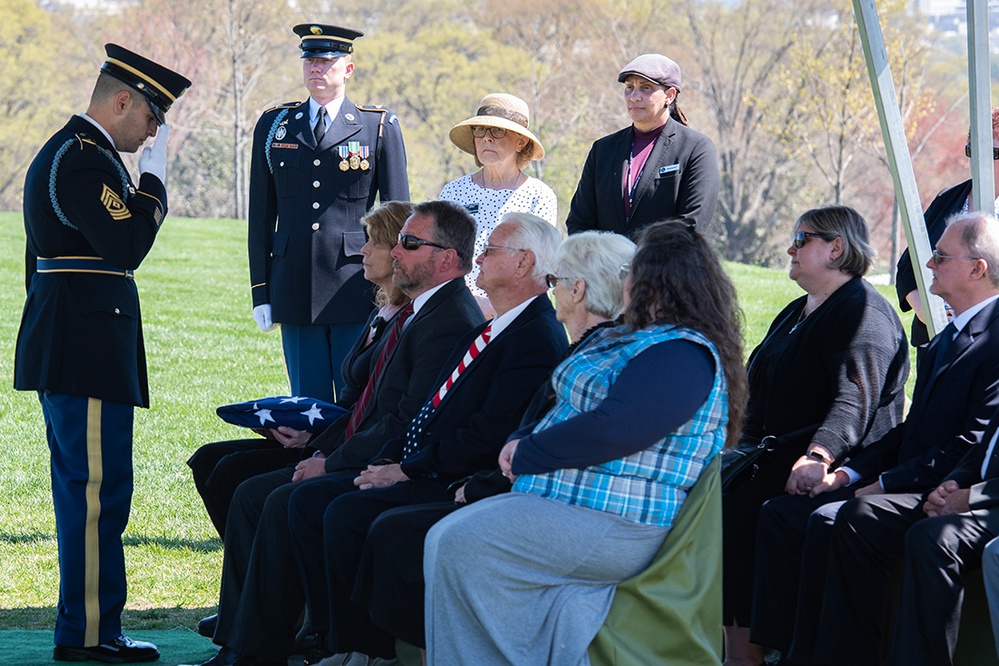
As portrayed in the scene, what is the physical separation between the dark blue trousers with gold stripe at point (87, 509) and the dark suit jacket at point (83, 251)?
8 centimetres

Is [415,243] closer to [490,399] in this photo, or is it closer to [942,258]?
[490,399]

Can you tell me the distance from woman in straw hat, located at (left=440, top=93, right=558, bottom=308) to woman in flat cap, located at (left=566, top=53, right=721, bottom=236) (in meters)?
0.36

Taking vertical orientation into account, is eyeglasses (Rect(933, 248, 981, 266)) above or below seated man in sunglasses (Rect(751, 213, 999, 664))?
above

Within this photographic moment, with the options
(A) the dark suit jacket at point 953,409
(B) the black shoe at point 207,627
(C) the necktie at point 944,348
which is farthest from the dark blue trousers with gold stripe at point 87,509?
(C) the necktie at point 944,348

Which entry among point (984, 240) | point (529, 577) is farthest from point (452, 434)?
point (984, 240)

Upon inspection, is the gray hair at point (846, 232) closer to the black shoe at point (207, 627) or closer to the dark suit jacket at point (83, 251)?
the dark suit jacket at point (83, 251)

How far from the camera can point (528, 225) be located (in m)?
3.71

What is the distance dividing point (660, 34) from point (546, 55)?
4.63 meters

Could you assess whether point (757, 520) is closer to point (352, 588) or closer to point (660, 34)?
point (352, 588)

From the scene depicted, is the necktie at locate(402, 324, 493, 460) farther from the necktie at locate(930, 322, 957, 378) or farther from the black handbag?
the necktie at locate(930, 322, 957, 378)

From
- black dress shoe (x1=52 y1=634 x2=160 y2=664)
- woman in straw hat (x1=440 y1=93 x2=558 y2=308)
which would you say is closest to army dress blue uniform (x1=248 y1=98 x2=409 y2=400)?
woman in straw hat (x1=440 y1=93 x2=558 y2=308)

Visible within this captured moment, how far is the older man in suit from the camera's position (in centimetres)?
376

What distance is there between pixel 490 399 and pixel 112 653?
1589mm

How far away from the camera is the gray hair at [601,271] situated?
3.33m
